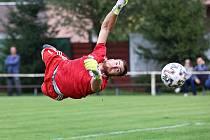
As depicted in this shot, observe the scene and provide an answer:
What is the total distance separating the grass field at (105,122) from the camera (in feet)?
40.7

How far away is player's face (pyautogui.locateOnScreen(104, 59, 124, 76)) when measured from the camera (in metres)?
10.1

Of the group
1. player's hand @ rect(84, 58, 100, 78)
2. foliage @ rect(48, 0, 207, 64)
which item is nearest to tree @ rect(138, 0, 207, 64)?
foliage @ rect(48, 0, 207, 64)

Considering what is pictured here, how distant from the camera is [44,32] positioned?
120ft

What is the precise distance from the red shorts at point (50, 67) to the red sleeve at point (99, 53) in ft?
2.04

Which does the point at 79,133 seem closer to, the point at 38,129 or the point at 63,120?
the point at 38,129

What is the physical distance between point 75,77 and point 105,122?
4791 mm

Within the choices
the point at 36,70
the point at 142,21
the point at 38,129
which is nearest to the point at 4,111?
the point at 38,129

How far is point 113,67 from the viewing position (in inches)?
400

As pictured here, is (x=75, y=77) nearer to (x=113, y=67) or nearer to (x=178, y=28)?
(x=113, y=67)

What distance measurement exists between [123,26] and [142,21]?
4.85ft

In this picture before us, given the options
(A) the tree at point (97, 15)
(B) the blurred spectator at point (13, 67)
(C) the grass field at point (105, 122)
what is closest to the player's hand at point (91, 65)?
(C) the grass field at point (105, 122)

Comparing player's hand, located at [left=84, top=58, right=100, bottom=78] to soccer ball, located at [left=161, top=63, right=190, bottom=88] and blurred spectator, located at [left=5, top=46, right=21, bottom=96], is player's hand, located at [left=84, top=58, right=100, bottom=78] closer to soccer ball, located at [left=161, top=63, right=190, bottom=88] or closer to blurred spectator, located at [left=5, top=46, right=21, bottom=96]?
soccer ball, located at [left=161, top=63, right=190, bottom=88]

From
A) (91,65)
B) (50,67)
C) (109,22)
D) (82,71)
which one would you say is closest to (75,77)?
(82,71)

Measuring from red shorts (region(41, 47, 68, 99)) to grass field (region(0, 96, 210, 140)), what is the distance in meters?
1.25
